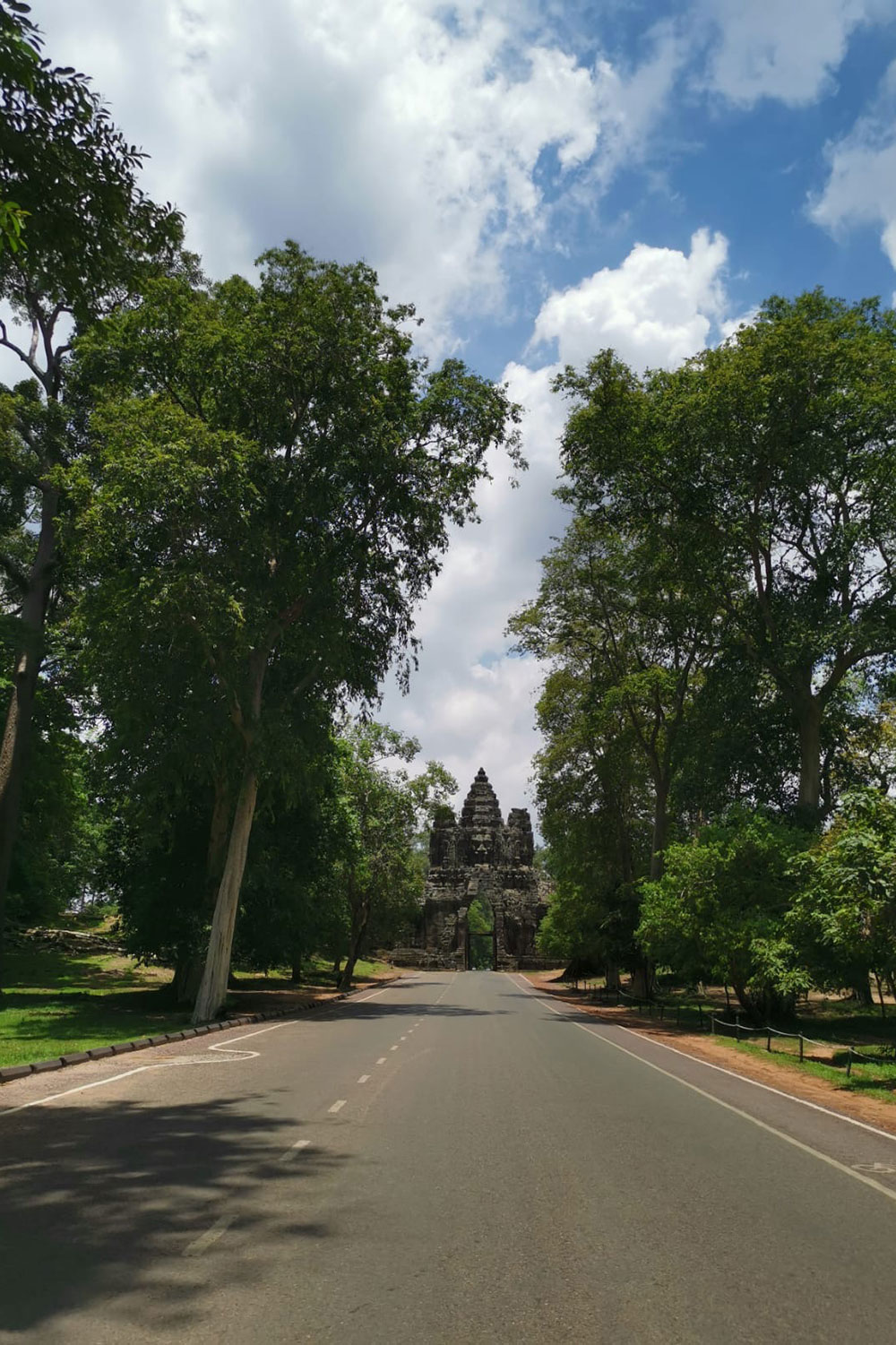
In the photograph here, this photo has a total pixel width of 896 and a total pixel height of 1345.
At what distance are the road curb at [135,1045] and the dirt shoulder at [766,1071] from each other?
33.3ft

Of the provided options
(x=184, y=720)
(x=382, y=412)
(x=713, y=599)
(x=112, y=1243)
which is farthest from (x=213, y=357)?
(x=112, y=1243)

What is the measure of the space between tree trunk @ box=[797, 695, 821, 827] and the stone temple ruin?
163ft

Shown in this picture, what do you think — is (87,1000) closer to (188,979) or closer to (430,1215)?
(188,979)

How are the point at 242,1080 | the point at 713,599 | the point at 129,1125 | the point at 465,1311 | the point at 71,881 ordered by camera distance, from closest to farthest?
the point at 465,1311 → the point at 129,1125 → the point at 242,1080 → the point at 713,599 → the point at 71,881

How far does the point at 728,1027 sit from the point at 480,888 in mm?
58285

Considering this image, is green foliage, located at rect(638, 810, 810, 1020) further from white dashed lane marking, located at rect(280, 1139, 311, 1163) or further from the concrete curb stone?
white dashed lane marking, located at rect(280, 1139, 311, 1163)

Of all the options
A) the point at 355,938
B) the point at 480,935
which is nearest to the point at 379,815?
the point at 355,938

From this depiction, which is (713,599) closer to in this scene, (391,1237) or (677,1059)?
(677,1059)

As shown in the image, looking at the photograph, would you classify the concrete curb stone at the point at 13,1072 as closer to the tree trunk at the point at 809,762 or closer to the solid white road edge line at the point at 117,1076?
the solid white road edge line at the point at 117,1076

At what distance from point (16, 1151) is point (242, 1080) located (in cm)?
524

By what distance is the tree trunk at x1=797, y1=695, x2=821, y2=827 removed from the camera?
93.4 ft

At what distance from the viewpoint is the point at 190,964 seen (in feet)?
93.6

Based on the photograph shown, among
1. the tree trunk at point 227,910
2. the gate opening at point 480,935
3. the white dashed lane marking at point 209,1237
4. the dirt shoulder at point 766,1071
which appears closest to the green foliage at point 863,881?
the dirt shoulder at point 766,1071

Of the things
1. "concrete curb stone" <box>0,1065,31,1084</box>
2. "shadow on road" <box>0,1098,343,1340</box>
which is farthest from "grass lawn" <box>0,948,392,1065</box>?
"shadow on road" <box>0,1098,343,1340</box>
